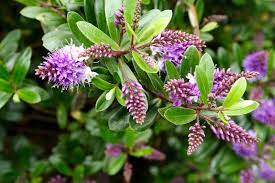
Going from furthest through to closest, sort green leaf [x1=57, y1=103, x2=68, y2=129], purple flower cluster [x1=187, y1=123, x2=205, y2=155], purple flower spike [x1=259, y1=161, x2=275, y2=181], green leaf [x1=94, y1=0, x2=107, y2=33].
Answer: purple flower spike [x1=259, y1=161, x2=275, y2=181] < green leaf [x1=57, y1=103, x2=68, y2=129] < green leaf [x1=94, y1=0, x2=107, y2=33] < purple flower cluster [x1=187, y1=123, x2=205, y2=155]

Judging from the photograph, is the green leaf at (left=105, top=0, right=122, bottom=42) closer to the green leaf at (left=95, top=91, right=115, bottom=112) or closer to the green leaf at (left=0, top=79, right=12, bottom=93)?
the green leaf at (left=95, top=91, right=115, bottom=112)

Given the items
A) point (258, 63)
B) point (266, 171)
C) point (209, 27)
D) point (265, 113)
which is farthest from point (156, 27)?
point (266, 171)

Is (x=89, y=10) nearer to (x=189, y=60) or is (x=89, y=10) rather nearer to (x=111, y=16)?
(x=111, y=16)

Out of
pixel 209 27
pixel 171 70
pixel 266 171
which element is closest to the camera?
pixel 171 70

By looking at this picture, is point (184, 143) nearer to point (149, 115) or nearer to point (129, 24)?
point (149, 115)

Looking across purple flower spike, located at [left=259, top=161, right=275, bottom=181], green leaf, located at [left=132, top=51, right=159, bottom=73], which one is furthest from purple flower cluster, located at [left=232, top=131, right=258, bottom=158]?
green leaf, located at [left=132, top=51, right=159, bottom=73]

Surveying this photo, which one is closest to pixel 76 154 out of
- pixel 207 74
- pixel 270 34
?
pixel 207 74
